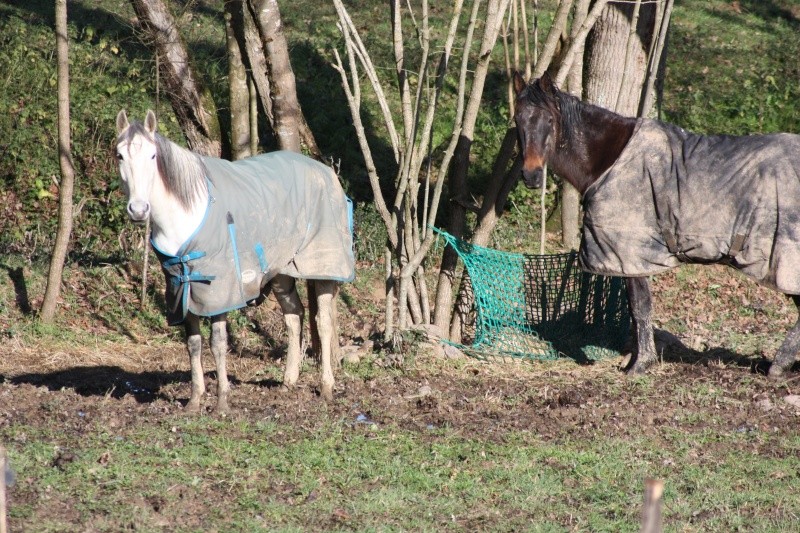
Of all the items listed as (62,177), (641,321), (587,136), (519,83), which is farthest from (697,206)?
(62,177)

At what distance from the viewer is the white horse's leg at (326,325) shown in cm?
676

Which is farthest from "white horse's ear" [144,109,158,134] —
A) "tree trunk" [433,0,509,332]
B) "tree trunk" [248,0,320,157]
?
"tree trunk" [433,0,509,332]

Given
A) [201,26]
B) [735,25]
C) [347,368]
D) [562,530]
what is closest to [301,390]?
[347,368]

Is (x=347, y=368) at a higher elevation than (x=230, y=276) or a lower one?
lower

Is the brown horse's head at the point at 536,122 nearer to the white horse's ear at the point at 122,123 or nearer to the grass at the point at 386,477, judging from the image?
the grass at the point at 386,477

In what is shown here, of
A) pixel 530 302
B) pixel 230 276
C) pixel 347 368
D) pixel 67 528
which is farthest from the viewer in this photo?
pixel 530 302

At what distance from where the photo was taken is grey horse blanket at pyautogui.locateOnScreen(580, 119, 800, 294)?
6898 mm

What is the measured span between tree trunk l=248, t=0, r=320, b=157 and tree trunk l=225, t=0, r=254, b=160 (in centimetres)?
131

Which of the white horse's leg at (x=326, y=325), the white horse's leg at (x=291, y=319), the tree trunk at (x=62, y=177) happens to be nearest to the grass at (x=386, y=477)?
the white horse's leg at (x=326, y=325)

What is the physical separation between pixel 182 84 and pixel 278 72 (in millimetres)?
3080

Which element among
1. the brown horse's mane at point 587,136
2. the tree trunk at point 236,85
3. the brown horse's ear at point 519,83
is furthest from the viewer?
the tree trunk at point 236,85

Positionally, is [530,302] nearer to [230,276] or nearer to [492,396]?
[492,396]

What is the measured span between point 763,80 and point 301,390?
9.84 m

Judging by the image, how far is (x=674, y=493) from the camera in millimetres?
5043
